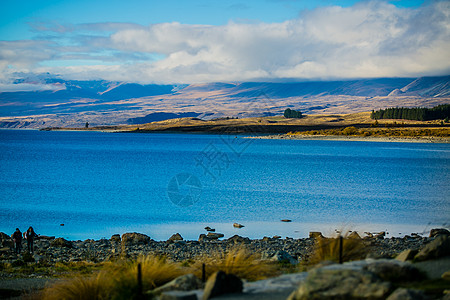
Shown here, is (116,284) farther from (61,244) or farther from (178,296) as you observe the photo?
(61,244)

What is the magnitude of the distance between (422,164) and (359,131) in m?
79.8

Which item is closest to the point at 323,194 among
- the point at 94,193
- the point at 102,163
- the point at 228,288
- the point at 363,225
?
the point at 363,225

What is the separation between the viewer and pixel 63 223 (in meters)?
29.4

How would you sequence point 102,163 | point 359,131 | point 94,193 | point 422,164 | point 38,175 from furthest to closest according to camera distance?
point 359,131 < point 102,163 < point 422,164 < point 38,175 < point 94,193

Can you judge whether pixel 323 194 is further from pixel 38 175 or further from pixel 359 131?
pixel 359 131

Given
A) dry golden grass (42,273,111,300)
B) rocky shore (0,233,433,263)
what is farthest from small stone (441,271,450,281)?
rocky shore (0,233,433,263)

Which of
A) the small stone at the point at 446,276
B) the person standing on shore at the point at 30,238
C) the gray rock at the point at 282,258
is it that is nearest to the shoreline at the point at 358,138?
the gray rock at the point at 282,258

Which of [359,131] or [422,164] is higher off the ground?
[359,131]

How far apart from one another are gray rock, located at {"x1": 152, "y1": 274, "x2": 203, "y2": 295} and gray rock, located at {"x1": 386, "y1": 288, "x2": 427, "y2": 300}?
10.6ft

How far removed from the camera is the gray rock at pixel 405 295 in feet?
23.4

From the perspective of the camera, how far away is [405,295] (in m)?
7.17

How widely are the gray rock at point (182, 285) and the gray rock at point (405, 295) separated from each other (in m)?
3.24

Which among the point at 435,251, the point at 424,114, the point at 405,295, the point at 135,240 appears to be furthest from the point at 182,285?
the point at 424,114

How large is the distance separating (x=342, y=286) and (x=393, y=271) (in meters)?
1.73
